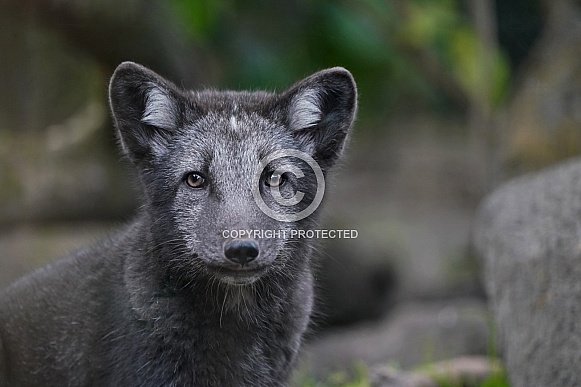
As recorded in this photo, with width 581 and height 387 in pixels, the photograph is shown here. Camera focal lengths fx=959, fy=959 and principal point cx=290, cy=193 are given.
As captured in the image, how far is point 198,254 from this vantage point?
430 cm

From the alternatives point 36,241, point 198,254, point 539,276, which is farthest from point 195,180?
point 36,241

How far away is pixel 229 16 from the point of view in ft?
31.8

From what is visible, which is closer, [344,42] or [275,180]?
[275,180]

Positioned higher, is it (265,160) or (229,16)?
(229,16)

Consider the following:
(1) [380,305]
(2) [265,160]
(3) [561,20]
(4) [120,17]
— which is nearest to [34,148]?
(4) [120,17]

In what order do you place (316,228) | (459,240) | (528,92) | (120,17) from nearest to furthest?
(316,228), (120,17), (528,92), (459,240)

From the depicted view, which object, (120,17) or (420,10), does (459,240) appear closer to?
(420,10)

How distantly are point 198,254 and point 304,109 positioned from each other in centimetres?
88

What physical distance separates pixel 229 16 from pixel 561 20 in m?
3.34

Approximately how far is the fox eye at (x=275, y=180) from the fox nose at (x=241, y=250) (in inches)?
15.2

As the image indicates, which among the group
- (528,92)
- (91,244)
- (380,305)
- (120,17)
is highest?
(120,17)

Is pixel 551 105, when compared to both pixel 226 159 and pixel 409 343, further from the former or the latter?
pixel 226 159

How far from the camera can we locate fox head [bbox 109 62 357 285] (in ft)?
14.0

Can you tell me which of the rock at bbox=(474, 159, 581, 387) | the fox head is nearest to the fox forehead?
the fox head
